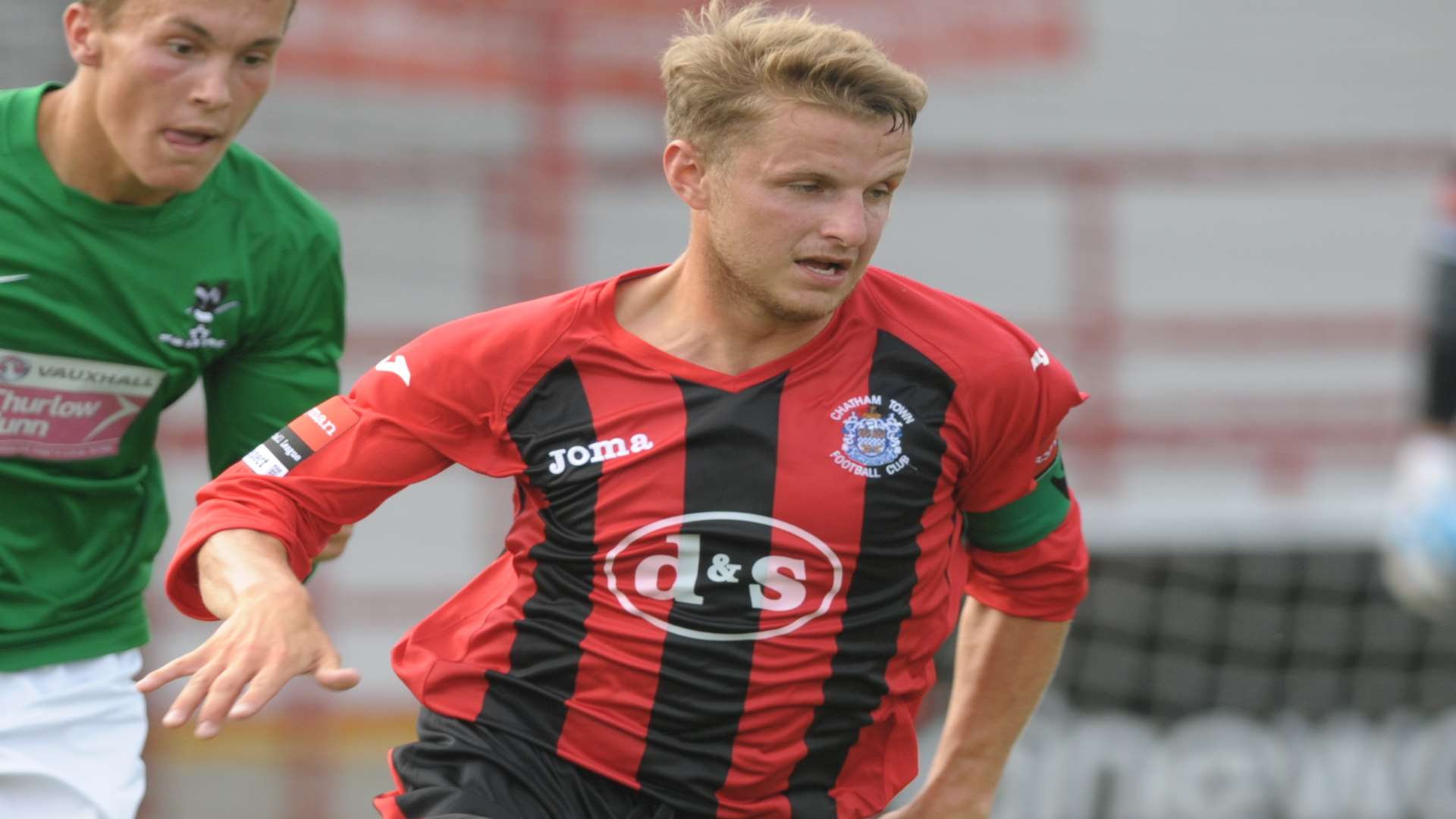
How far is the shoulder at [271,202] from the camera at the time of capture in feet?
10.8

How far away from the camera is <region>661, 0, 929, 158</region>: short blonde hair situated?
103 inches

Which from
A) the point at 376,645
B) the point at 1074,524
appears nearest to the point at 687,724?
the point at 1074,524

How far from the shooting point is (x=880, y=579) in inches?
108

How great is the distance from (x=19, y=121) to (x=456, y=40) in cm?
955

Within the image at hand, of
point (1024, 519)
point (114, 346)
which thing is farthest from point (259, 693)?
point (1024, 519)

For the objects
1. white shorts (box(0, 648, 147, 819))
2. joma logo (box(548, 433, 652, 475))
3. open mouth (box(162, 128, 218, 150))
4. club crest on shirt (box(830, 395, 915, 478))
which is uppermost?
open mouth (box(162, 128, 218, 150))

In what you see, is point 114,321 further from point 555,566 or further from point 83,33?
point 555,566

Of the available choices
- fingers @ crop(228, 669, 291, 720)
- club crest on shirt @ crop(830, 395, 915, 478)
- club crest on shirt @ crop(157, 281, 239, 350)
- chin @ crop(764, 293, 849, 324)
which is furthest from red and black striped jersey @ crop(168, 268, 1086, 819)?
club crest on shirt @ crop(157, 281, 239, 350)

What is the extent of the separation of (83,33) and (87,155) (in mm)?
212

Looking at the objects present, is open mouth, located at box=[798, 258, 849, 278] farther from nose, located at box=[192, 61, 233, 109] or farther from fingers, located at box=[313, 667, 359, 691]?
nose, located at box=[192, 61, 233, 109]

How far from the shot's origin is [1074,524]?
302 cm

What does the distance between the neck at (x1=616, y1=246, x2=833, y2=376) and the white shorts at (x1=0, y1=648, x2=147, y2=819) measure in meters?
1.32

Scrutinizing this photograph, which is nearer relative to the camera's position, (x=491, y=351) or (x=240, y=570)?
(x=240, y=570)

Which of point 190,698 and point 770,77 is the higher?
point 770,77
